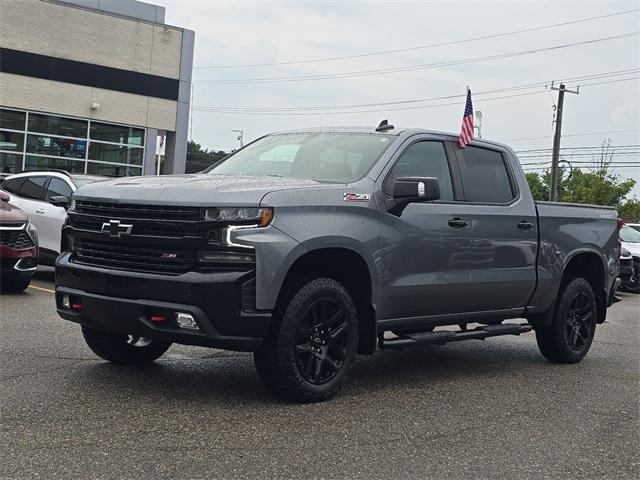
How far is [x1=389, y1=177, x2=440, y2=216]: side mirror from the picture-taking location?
6.27 meters

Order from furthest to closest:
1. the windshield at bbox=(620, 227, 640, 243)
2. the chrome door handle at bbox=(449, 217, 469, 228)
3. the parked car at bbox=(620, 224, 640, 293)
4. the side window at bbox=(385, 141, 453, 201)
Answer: the windshield at bbox=(620, 227, 640, 243) → the parked car at bbox=(620, 224, 640, 293) → the chrome door handle at bbox=(449, 217, 469, 228) → the side window at bbox=(385, 141, 453, 201)

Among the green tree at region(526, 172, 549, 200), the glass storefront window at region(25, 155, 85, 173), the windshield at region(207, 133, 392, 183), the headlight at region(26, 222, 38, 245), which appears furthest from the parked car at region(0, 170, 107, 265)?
the green tree at region(526, 172, 549, 200)

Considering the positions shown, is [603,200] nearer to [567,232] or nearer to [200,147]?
[200,147]

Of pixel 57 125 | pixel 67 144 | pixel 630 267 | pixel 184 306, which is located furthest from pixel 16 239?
pixel 67 144

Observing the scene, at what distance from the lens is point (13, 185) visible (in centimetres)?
1401

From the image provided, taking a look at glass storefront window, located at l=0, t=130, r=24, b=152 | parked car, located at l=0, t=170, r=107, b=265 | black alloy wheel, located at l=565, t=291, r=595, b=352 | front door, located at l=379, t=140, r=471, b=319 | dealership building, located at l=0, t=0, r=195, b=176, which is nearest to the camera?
front door, located at l=379, t=140, r=471, b=319

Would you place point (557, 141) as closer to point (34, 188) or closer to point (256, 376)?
point (34, 188)

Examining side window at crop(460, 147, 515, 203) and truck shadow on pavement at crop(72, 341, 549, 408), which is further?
side window at crop(460, 147, 515, 203)

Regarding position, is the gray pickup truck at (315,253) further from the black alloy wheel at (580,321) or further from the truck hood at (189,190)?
the black alloy wheel at (580,321)

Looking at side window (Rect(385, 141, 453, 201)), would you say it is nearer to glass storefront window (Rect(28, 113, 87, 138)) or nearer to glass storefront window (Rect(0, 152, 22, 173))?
glass storefront window (Rect(0, 152, 22, 173))

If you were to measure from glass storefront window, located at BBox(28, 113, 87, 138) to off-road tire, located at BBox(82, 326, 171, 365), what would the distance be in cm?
2343

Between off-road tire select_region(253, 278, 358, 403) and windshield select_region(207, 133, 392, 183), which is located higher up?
windshield select_region(207, 133, 392, 183)

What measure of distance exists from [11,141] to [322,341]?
24.5 m

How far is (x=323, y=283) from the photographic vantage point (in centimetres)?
588
